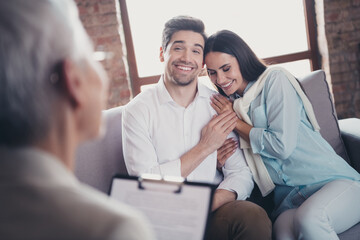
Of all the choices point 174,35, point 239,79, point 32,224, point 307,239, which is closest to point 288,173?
point 307,239

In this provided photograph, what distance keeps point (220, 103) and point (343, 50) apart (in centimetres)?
159

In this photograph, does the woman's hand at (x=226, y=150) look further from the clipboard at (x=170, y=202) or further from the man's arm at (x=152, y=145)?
the clipboard at (x=170, y=202)

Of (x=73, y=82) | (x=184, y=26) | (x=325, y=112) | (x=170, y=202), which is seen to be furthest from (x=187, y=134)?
(x=73, y=82)

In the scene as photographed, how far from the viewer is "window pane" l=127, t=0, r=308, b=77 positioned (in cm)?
286

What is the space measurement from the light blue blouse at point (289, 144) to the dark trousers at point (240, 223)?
0.85 ft

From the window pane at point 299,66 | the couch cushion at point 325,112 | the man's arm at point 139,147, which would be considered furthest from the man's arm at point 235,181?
the window pane at point 299,66

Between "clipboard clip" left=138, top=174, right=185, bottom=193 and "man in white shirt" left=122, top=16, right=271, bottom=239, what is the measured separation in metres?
0.70

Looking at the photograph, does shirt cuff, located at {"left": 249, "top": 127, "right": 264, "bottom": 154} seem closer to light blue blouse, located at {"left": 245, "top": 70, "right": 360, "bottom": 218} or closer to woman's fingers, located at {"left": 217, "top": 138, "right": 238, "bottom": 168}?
light blue blouse, located at {"left": 245, "top": 70, "right": 360, "bottom": 218}

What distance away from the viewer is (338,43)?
2732 millimetres

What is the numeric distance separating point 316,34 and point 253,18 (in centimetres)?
57

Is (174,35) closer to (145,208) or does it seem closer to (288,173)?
(288,173)

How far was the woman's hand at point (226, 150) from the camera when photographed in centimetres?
167

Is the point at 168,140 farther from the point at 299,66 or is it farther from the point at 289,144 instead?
the point at 299,66

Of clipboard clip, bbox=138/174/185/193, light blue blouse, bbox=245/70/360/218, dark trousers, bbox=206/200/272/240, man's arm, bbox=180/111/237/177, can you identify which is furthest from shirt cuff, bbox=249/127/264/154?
clipboard clip, bbox=138/174/185/193
